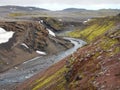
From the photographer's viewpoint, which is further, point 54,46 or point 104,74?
point 54,46

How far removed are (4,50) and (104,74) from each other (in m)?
75.1

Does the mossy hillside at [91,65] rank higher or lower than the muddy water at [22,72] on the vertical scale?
higher

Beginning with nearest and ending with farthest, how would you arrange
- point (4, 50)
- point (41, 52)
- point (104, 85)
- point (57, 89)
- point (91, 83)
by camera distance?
point (104, 85) < point (91, 83) < point (57, 89) < point (4, 50) < point (41, 52)

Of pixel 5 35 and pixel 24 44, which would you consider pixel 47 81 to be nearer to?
pixel 24 44

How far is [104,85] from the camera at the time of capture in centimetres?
3800

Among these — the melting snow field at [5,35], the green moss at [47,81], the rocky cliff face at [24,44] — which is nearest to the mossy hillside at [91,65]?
the green moss at [47,81]

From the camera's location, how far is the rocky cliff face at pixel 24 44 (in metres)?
108

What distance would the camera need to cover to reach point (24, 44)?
12619cm

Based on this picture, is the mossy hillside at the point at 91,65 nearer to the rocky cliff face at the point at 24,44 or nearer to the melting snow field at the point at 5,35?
the rocky cliff face at the point at 24,44

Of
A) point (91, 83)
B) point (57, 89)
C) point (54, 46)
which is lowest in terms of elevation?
point (54, 46)

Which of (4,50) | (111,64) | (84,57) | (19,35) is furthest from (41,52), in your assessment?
(111,64)

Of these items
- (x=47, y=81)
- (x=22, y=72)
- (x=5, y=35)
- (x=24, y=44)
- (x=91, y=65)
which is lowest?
(x=24, y=44)

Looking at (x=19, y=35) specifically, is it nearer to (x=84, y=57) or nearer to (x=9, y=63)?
(x=9, y=63)

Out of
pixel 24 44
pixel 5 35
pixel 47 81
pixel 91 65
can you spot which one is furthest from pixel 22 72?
pixel 91 65
